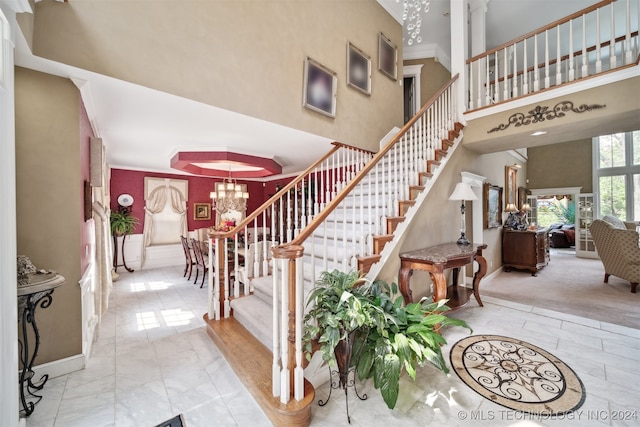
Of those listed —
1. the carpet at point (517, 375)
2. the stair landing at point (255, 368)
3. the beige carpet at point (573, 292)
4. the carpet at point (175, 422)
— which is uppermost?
the stair landing at point (255, 368)

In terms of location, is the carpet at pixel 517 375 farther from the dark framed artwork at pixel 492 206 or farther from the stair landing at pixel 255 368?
the dark framed artwork at pixel 492 206

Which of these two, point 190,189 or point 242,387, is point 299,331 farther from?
point 190,189

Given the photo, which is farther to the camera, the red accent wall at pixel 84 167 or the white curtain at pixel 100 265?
the white curtain at pixel 100 265

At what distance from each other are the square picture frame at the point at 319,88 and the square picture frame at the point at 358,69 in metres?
0.41

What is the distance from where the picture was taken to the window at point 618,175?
6605mm

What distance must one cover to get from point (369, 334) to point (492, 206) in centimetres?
463

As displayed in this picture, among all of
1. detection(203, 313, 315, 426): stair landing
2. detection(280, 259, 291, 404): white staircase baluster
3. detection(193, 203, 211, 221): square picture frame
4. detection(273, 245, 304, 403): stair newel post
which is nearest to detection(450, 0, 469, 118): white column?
detection(273, 245, 304, 403): stair newel post

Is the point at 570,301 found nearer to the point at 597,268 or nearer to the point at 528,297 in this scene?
the point at 528,297

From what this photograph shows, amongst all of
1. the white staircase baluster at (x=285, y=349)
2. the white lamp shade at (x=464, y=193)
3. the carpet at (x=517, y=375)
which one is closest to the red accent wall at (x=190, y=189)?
the white lamp shade at (x=464, y=193)

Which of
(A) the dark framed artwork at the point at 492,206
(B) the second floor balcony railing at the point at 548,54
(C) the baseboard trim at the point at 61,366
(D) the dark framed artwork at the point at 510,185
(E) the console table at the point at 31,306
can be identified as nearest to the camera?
(E) the console table at the point at 31,306

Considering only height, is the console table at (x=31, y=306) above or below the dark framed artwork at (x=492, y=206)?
below

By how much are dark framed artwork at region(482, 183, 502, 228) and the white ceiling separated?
316 cm

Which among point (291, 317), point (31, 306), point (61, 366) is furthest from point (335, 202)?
point (61, 366)

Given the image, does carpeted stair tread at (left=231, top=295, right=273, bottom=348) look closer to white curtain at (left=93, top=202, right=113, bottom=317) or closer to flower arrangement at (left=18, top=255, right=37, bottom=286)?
white curtain at (left=93, top=202, right=113, bottom=317)
